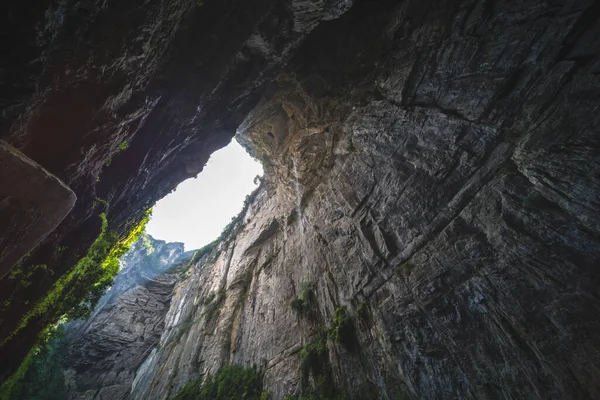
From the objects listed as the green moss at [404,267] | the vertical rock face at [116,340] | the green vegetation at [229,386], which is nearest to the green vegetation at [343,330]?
the green moss at [404,267]

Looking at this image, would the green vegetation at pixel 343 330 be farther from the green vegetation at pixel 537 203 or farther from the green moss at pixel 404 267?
the green vegetation at pixel 537 203

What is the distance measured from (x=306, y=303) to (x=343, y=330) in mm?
2973

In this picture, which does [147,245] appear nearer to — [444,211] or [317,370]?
[317,370]

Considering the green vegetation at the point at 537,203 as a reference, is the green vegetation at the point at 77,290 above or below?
above

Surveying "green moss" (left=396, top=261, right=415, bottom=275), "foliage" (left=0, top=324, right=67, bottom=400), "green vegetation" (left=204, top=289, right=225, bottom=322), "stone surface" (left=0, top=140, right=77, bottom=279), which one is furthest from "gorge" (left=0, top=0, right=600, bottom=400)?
"foliage" (left=0, top=324, right=67, bottom=400)

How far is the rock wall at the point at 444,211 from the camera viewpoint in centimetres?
536

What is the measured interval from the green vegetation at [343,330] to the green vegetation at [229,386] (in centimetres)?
440

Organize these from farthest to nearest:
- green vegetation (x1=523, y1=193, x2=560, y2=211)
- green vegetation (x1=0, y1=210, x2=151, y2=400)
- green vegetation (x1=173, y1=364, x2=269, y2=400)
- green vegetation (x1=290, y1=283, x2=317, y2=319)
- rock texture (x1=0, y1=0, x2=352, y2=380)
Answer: green vegetation (x1=290, y1=283, x2=317, y2=319), green vegetation (x1=173, y1=364, x2=269, y2=400), green vegetation (x1=0, y1=210, x2=151, y2=400), green vegetation (x1=523, y1=193, x2=560, y2=211), rock texture (x1=0, y1=0, x2=352, y2=380)

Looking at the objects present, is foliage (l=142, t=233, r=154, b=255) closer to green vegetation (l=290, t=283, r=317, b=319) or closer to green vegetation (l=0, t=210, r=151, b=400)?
green vegetation (l=0, t=210, r=151, b=400)

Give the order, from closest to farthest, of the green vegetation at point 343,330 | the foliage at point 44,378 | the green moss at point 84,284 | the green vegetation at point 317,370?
1. the green moss at point 84,284
2. the green vegetation at point 317,370
3. the green vegetation at point 343,330
4. the foliage at point 44,378

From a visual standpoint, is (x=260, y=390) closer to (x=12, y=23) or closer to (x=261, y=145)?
(x=12, y=23)

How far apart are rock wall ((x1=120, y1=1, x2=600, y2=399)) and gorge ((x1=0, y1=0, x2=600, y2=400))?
5 cm

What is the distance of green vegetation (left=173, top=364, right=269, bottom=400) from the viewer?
38.8 ft

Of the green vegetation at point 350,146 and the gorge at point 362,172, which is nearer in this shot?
the gorge at point 362,172
